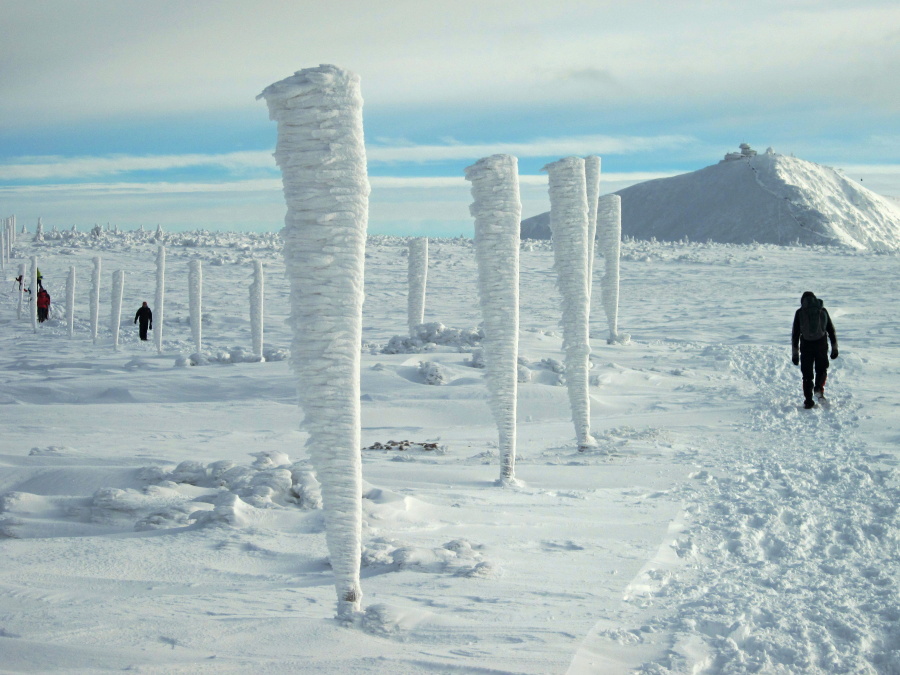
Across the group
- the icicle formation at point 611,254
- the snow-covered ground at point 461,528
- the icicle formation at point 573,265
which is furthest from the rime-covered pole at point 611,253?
the icicle formation at point 573,265

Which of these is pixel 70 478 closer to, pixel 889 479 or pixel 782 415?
pixel 889 479

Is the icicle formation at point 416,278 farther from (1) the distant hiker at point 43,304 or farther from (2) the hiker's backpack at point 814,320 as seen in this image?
(1) the distant hiker at point 43,304

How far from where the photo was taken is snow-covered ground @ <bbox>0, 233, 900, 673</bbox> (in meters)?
3.40

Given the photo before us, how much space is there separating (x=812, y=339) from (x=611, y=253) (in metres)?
9.17

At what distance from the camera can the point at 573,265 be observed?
9070 mm

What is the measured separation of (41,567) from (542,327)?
21.6m

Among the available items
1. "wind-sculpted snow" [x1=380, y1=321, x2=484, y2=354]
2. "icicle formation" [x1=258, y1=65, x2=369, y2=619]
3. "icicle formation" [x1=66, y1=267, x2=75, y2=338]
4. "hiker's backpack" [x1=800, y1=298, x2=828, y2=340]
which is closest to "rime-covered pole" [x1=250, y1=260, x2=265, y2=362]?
"wind-sculpted snow" [x1=380, y1=321, x2=484, y2=354]

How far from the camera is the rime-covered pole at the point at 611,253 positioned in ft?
64.0

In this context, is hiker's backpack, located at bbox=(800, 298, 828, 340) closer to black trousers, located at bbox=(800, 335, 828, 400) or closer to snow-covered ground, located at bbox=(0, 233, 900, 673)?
black trousers, located at bbox=(800, 335, 828, 400)

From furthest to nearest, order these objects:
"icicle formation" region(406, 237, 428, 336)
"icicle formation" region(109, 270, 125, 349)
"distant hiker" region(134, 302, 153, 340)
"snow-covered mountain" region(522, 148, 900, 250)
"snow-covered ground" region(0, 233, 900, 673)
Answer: "snow-covered mountain" region(522, 148, 900, 250), "distant hiker" region(134, 302, 153, 340), "icicle formation" region(109, 270, 125, 349), "icicle formation" region(406, 237, 428, 336), "snow-covered ground" region(0, 233, 900, 673)

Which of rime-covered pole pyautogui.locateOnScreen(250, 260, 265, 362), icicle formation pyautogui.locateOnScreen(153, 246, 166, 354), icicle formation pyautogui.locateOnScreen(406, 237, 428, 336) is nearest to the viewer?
rime-covered pole pyautogui.locateOnScreen(250, 260, 265, 362)

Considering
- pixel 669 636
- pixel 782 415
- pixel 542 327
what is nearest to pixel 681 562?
pixel 669 636

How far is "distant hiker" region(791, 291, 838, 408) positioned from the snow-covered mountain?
8812 centimetres

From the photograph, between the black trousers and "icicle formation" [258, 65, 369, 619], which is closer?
"icicle formation" [258, 65, 369, 619]
